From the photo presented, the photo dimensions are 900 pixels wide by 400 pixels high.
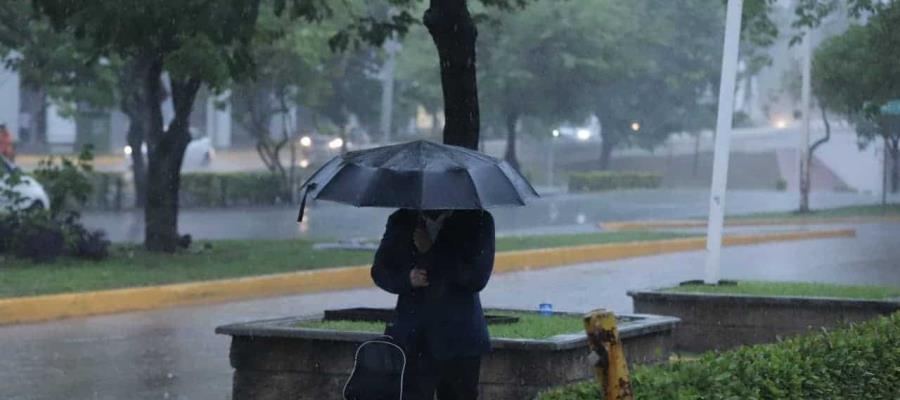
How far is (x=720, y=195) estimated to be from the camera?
501 inches

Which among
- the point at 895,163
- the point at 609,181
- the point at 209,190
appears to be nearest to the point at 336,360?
the point at 209,190

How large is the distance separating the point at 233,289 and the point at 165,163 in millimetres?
3185

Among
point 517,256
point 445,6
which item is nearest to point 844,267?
point 517,256

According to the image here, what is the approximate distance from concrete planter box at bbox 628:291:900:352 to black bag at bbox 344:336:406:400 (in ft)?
20.0

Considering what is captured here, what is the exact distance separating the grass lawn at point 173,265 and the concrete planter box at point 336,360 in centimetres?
627

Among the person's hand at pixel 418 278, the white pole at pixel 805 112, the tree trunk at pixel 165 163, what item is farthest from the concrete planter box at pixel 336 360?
the white pole at pixel 805 112

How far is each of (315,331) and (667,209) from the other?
99.8 ft

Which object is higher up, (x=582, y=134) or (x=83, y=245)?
(x=582, y=134)

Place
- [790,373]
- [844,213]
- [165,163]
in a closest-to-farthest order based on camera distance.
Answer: [790,373], [165,163], [844,213]

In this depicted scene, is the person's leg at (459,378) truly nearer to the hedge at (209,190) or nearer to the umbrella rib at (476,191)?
the umbrella rib at (476,191)

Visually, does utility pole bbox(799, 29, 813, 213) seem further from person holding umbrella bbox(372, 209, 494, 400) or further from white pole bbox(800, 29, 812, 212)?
person holding umbrella bbox(372, 209, 494, 400)

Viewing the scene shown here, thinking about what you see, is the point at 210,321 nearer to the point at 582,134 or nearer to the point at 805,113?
the point at 805,113

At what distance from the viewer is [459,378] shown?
268 inches

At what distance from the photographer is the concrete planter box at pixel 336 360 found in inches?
344
